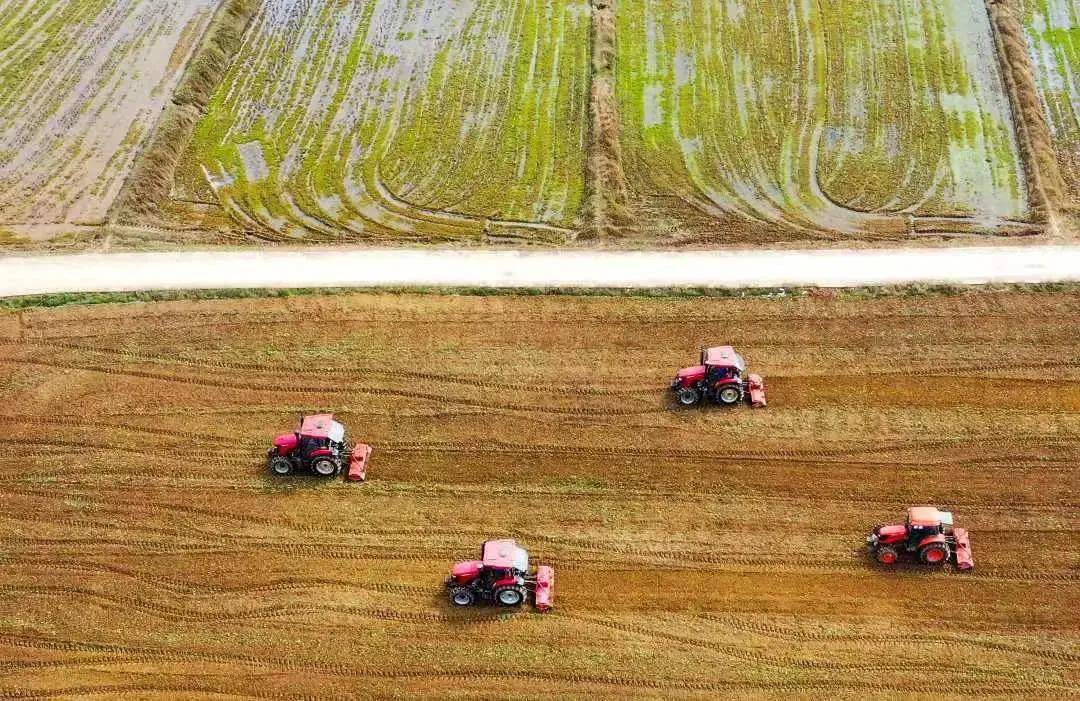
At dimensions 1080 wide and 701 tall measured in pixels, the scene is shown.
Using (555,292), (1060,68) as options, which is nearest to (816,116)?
(1060,68)

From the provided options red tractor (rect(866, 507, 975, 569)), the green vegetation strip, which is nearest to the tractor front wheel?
the green vegetation strip

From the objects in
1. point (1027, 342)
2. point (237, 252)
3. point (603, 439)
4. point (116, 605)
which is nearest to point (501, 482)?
point (603, 439)

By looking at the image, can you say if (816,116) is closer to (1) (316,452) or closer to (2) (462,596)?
(1) (316,452)

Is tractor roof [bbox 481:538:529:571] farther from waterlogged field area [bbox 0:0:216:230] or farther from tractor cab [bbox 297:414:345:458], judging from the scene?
waterlogged field area [bbox 0:0:216:230]

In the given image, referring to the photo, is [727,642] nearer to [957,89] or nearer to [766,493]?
[766,493]

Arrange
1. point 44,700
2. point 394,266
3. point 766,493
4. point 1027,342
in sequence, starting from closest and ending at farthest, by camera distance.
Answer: point 44,700, point 766,493, point 1027,342, point 394,266

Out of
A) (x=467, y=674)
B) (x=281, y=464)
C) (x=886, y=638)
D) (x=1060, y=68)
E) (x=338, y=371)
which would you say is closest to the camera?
(x=467, y=674)

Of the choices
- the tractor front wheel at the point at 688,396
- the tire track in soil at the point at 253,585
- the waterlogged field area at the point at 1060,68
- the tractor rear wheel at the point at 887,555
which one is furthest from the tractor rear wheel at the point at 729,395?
the waterlogged field area at the point at 1060,68
